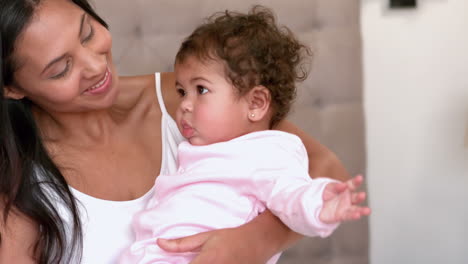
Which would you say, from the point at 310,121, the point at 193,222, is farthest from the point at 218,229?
the point at 310,121

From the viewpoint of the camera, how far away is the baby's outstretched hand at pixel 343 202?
0.93 metres

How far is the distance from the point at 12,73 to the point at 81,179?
0.30 metres

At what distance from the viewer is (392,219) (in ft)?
7.86

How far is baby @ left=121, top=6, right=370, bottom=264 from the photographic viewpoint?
1214mm

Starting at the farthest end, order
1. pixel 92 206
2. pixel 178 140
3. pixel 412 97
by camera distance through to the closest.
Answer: pixel 412 97
pixel 178 140
pixel 92 206

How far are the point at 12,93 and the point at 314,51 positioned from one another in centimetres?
114

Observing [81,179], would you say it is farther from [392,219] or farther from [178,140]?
[392,219]

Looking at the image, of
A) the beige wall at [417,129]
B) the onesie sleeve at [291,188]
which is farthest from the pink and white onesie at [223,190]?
the beige wall at [417,129]

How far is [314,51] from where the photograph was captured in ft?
6.85

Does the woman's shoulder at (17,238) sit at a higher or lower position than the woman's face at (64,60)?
lower

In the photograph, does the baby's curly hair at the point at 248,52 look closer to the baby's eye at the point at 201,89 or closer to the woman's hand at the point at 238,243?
the baby's eye at the point at 201,89

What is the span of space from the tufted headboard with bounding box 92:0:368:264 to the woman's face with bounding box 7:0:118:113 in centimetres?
75

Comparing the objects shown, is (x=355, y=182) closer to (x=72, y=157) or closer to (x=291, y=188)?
(x=291, y=188)

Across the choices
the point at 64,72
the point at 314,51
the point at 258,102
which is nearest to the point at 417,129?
the point at 314,51
